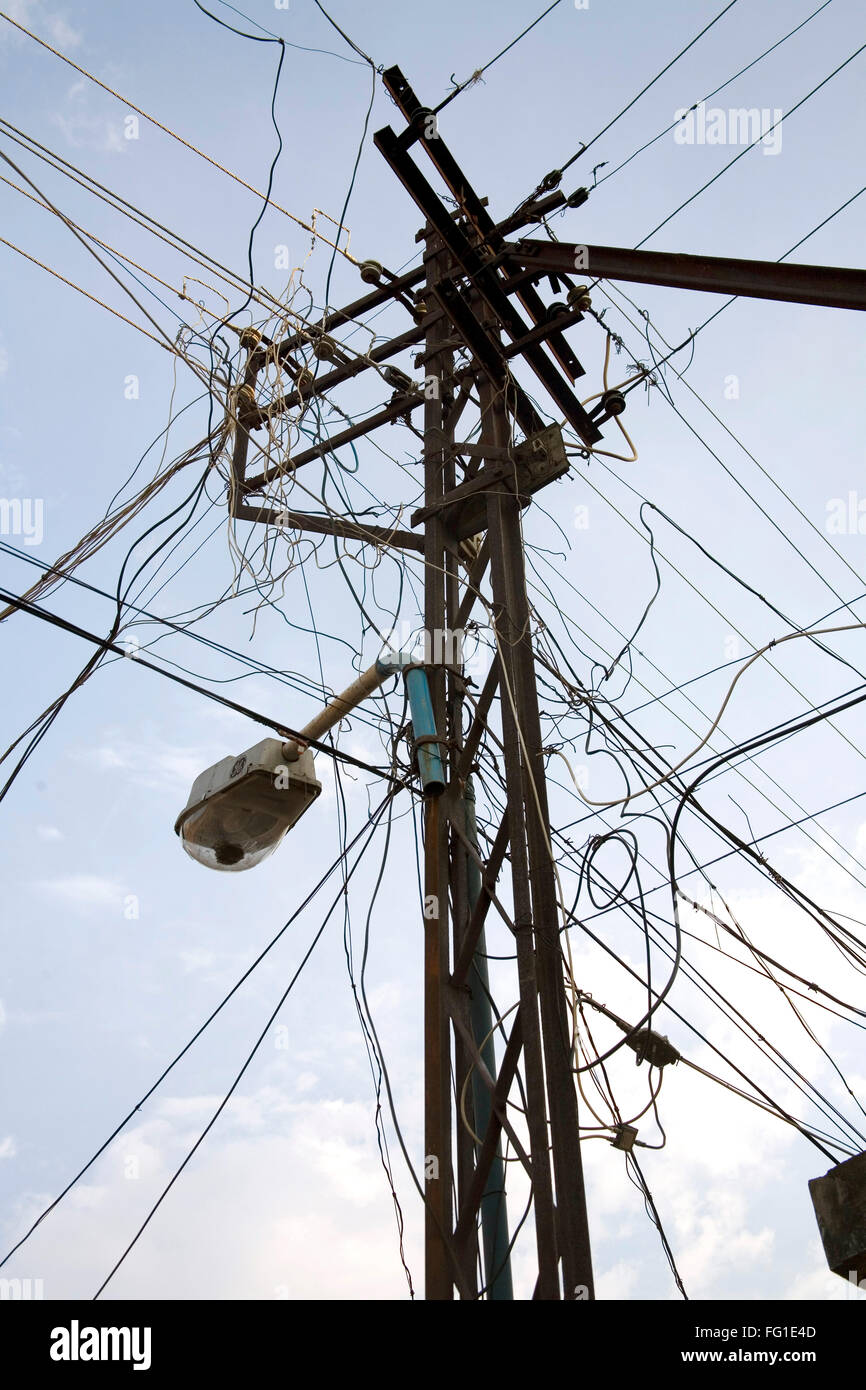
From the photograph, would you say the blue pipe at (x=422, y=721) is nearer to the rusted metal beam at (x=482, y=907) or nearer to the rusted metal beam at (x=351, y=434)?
the rusted metal beam at (x=482, y=907)

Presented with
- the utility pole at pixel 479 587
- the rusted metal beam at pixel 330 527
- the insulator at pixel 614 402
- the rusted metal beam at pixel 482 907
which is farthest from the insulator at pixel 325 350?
the rusted metal beam at pixel 482 907

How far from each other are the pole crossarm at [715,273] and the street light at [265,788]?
1.99 meters

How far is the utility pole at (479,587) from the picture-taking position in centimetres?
410

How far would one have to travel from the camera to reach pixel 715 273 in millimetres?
4410

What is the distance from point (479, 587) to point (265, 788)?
1.48m

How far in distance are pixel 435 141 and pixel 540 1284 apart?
5085 millimetres

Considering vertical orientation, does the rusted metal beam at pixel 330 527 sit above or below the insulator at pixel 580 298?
below

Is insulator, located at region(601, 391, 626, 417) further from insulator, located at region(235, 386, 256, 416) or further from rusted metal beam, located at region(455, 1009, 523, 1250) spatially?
rusted metal beam, located at region(455, 1009, 523, 1250)

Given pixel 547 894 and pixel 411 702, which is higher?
pixel 411 702

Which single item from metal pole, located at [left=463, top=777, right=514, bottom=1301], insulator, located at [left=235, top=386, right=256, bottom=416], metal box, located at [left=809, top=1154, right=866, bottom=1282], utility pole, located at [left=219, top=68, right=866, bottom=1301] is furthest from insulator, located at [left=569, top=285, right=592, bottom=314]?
metal box, located at [left=809, top=1154, right=866, bottom=1282]

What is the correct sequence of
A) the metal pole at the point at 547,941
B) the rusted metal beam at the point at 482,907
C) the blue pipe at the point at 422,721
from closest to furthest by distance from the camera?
1. the metal pole at the point at 547,941
2. the rusted metal beam at the point at 482,907
3. the blue pipe at the point at 422,721
